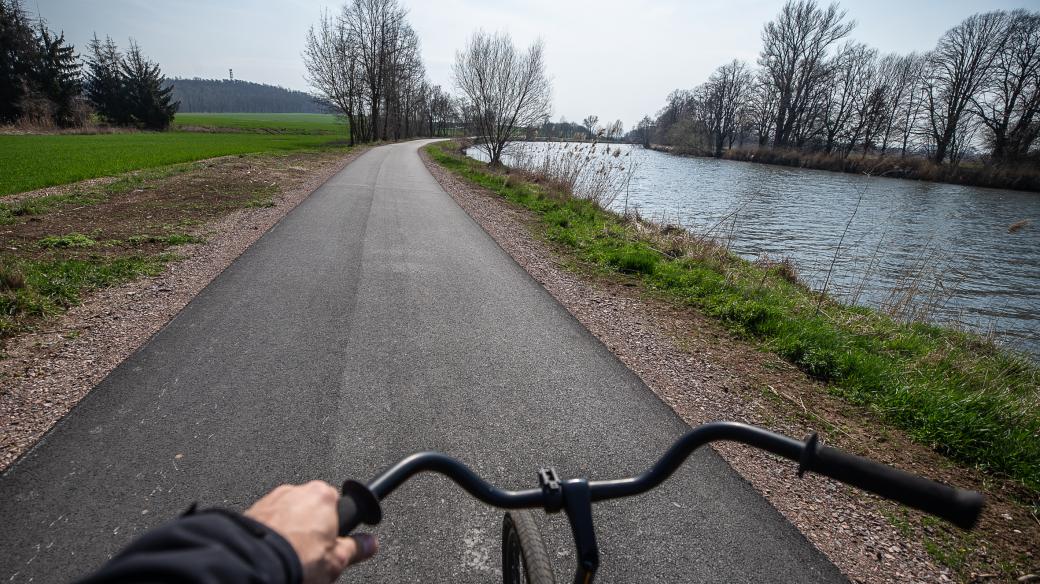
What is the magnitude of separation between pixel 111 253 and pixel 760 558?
9.42 m

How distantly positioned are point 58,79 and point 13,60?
293 centimetres

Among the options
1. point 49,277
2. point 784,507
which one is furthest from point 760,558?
point 49,277

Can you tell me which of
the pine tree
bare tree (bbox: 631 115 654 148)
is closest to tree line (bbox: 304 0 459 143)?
the pine tree

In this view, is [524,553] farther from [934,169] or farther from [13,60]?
[13,60]

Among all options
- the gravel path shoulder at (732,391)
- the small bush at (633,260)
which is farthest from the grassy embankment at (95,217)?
the small bush at (633,260)

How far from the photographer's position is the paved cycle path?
8.41 ft

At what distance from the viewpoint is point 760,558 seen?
104 inches

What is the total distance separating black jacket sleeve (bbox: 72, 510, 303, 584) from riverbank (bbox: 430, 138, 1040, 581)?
3180 millimetres

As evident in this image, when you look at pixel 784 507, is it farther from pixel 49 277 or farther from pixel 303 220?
pixel 303 220

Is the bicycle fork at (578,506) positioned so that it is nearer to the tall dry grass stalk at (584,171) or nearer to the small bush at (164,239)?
the small bush at (164,239)

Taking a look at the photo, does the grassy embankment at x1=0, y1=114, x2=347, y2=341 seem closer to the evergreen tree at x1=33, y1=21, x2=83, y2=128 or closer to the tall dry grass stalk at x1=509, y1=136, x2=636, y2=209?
the tall dry grass stalk at x1=509, y1=136, x2=636, y2=209

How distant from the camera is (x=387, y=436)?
3.45 metres

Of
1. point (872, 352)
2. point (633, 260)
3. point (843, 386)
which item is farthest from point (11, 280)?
point (872, 352)

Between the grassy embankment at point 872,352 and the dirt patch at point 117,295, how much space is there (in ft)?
21.4
